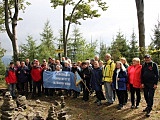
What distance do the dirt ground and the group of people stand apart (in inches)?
9.9

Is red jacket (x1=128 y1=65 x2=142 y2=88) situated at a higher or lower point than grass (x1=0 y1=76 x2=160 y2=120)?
higher

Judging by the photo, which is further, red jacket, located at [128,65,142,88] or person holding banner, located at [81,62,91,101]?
person holding banner, located at [81,62,91,101]

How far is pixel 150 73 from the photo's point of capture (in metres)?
10.3

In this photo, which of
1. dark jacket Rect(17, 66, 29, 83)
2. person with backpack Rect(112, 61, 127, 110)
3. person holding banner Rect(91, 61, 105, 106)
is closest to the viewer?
person with backpack Rect(112, 61, 127, 110)

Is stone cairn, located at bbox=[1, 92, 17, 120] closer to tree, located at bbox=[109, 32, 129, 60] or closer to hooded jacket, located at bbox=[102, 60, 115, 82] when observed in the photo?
hooded jacket, located at bbox=[102, 60, 115, 82]

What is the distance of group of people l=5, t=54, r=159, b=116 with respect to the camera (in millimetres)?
10477

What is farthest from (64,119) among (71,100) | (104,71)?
(71,100)

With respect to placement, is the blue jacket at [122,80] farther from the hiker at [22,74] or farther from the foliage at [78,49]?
the foliage at [78,49]

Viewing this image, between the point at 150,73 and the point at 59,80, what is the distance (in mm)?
6062

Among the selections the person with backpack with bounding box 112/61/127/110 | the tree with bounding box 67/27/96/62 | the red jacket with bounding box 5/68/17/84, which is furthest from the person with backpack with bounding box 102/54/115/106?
the tree with bounding box 67/27/96/62

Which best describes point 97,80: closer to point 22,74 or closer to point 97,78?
point 97,78

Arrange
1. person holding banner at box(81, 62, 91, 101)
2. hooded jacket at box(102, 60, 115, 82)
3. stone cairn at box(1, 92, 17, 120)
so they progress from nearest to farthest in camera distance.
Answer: stone cairn at box(1, 92, 17, 120) → hooded jacket at box(102, 60, 115, 82) → person holding banner at box(81, 62, 91, 101)

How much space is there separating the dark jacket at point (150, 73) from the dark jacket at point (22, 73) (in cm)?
712

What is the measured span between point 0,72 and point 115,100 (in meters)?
16.8
